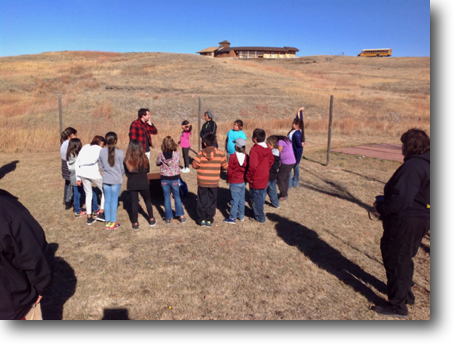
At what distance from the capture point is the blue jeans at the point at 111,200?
5457 millimetres

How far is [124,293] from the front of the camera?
3.93 meters

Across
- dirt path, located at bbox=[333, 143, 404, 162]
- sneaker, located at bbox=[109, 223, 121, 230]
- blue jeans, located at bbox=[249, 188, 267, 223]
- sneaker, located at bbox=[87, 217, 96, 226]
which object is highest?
dirt path, located at bbox=[333, 143, 404, 162]

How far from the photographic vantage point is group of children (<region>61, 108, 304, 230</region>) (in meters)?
5.36

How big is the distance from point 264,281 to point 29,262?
2.90 meters

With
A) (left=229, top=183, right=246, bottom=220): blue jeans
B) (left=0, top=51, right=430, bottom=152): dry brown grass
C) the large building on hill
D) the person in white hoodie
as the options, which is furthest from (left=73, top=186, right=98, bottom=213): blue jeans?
the large building on hill

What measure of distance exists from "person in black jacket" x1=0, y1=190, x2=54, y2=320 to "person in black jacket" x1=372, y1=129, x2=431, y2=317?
295 cm

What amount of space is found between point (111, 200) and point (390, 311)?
14.5ft

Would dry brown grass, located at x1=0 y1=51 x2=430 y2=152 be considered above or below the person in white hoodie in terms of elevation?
above

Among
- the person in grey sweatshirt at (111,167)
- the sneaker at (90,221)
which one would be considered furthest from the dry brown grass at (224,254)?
the person in grey sweatshirt at (111,167)

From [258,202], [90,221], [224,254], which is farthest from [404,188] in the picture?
[90,221]

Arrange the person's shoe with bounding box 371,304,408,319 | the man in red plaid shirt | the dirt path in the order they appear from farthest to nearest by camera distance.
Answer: the dirt path, the man in red plaid shirt, the person's shoe with bounding box 371,304,408,319

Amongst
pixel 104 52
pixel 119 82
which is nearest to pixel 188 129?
pixel 119 82

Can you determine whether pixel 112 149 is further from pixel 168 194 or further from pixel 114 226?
pixel 114 226

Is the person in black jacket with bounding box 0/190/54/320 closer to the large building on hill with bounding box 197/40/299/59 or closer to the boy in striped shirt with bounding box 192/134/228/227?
the boy in striped shirt with bounding box 192/134/228/227
